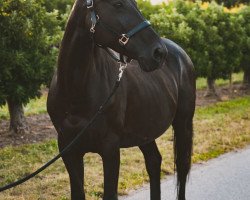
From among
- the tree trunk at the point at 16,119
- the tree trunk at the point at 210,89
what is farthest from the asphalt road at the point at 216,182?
the tree trunk at the point at 210,89

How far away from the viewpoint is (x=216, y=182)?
663 cm

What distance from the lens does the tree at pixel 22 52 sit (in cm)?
868

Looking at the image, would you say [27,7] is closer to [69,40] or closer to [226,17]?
[69,40]

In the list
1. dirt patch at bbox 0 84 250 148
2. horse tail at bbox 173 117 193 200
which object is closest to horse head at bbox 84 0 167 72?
horse tail at bbox 173 117 193 200

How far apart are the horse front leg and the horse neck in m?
0.51

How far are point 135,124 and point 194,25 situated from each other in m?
10.4

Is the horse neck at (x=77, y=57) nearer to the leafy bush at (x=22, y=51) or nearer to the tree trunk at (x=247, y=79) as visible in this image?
the leafy bush at (x=22, y=51)

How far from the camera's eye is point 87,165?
7.38 m

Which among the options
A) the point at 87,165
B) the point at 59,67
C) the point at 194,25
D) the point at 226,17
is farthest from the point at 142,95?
the point at 226,17

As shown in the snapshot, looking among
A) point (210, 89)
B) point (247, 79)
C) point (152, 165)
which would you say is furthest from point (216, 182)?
point (247, 79)

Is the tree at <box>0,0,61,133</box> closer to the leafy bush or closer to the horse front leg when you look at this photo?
the leafy bush

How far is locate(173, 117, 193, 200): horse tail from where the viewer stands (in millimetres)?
5516

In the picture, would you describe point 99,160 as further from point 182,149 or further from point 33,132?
point 33,132

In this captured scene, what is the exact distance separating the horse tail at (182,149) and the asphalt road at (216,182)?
1.68ft
